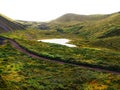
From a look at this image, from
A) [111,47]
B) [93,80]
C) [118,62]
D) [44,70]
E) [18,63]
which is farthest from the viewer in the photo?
[111,47]

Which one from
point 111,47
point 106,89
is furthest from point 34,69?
point 111,47

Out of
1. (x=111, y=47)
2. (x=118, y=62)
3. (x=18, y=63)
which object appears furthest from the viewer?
(x=111, y=47)

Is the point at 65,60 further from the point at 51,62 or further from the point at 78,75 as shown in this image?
the point at 78,75

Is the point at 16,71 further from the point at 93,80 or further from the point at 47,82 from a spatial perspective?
the point at 93,80

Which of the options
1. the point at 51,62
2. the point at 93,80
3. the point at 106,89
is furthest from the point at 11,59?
the point at 106,89

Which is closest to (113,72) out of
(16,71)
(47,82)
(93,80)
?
(93,80)

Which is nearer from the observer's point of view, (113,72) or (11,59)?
(113,72)

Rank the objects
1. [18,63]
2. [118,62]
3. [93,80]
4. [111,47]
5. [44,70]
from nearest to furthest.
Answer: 1. [93,80]
2. [44,70]
3. [18,63]
4. [118,62]
5. [111,47]

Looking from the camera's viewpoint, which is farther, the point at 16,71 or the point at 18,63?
the point at 18,63

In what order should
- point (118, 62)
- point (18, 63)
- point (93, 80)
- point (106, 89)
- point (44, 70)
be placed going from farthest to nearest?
point (118, 62), point (18, 63), point (44, 70), point (93, 80), point (106, 89)
